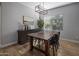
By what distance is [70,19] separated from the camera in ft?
5.61

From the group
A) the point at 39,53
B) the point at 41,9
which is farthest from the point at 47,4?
the point at 39,53

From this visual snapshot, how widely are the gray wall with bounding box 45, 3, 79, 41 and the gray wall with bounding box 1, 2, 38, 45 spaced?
562 mm

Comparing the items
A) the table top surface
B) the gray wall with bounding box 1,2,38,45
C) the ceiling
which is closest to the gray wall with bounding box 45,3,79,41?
Answer: the ceiling

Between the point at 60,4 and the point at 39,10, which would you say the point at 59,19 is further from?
the point at 39,10

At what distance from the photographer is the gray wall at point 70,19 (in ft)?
5.38

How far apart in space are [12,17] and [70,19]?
1332 mm

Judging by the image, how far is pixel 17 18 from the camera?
1.67m

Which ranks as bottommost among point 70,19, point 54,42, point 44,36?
point 54,42

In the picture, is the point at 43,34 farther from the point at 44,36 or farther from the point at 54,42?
the point at 54,42

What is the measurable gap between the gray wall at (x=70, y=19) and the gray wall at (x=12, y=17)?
562 millimetres

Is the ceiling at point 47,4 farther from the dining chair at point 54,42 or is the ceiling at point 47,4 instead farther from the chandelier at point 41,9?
the dining chair at point 54,42

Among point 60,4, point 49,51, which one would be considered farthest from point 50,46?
point 60,4

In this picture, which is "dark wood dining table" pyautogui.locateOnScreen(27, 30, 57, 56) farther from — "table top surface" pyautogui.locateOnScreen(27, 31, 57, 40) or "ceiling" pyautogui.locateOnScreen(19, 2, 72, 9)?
"ceiling" pyautogui.locateOnScreen(19, 2, 72, 9)

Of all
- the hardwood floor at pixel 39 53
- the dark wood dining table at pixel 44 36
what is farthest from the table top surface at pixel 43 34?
the hardwood floor at pixel 39 53
